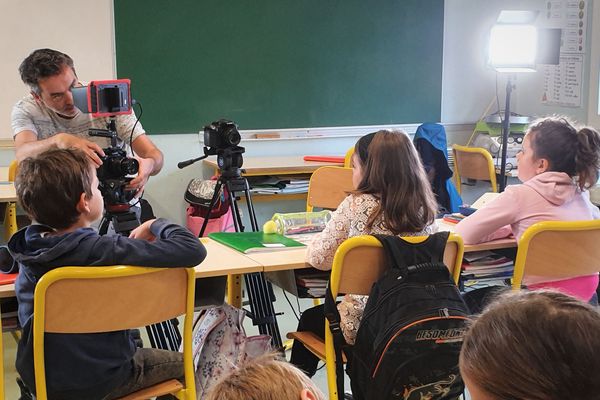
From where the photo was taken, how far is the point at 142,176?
3004mm

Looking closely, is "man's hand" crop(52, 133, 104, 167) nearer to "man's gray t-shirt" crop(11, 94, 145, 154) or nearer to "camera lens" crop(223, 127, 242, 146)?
"man's gray t-shirt" crop(11, 94, 145, 154)

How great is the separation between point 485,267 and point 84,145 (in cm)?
152

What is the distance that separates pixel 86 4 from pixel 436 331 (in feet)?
11.4

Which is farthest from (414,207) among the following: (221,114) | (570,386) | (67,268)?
(221,114)

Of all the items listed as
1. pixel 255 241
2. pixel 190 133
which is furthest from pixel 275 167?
pixel 255 241

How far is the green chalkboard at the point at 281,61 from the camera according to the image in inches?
194

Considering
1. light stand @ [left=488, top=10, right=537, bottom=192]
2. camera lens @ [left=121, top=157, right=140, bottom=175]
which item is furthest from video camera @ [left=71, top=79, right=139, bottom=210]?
light stand @ [left=488, top=10, right=537, bottom=192]

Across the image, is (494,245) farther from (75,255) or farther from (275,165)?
(275,165)

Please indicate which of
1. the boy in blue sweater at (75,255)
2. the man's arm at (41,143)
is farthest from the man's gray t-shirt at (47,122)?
the boy in blue sweater at (75,255)

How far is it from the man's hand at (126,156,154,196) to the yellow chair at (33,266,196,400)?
0.87 m

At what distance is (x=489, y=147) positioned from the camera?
5.50 meters

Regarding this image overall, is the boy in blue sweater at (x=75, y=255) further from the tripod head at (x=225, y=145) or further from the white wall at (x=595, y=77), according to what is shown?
the white wall at (x=595, y=77)

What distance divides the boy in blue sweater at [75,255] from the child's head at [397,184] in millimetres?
620

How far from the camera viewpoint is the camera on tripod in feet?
10.6
